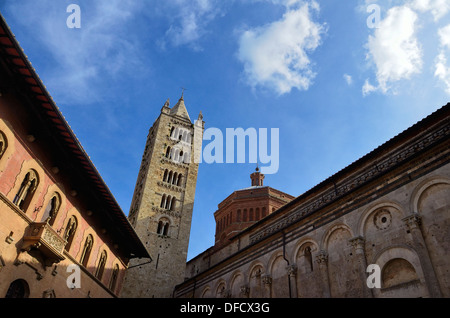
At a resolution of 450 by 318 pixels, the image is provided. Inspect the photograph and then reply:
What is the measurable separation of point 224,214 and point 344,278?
2292 centimetres

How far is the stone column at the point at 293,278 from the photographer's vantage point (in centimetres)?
1508

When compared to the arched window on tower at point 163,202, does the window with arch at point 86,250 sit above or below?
below

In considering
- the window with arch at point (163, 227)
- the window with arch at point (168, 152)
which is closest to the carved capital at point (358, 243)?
the window with arch at point (163, 227)

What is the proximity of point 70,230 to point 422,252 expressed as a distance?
13.4m

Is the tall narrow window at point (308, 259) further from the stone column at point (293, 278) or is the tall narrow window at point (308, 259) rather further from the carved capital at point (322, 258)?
the carved capital at point (322, 258)

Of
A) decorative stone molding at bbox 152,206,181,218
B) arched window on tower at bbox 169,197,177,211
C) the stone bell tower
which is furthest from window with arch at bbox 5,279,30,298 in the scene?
arched window on tower at bbox 169,197,177,211

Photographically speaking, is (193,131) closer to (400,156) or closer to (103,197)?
(103,197)

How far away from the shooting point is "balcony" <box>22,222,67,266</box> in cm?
1076

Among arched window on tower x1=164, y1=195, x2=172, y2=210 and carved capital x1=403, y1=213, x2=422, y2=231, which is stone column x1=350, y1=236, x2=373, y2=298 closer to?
carved capital x1=403, y1=213, x2=422, y2=231

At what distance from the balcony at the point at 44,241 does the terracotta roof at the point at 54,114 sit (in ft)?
9.18

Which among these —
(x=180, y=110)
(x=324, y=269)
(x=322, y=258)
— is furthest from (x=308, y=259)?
(x=180, y=110)

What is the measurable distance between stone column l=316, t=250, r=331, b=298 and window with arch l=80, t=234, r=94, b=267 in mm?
10664

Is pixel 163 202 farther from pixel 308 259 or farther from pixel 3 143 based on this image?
pixel 3 143
